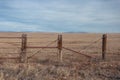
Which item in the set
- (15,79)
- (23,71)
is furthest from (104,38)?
(15,79)

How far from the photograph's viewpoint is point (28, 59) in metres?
18.0

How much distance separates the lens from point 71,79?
11.6 m

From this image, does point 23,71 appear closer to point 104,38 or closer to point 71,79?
point 71,79

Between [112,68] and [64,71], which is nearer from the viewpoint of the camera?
[64,71]

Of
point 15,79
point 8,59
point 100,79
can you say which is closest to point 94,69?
point 100,79

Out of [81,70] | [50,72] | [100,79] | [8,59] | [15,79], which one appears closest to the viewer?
[15,79]

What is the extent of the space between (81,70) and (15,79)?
379 centimetres

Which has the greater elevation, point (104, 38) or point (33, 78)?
point (104, 38)

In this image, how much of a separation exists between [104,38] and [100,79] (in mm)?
6511

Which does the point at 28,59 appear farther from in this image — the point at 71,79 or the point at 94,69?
the point at 71,79

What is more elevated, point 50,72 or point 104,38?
point 104,38

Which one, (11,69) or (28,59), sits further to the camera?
(28,59)

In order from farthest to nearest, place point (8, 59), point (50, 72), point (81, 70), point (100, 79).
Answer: point (8, 59), point (81, 70), point (50, 72), point (100, 79)

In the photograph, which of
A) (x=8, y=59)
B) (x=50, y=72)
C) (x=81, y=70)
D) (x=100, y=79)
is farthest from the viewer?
(x=8, y=59)
